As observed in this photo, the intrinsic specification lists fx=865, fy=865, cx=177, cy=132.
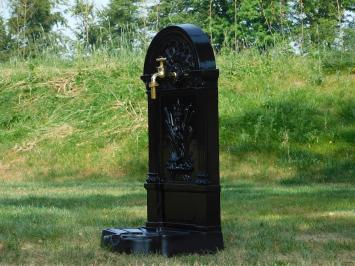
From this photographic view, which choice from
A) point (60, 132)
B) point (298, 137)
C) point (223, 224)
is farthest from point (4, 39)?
point (223, 224)

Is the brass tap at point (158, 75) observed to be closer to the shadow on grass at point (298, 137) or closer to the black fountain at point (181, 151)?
the black fountain at point (181, 151)

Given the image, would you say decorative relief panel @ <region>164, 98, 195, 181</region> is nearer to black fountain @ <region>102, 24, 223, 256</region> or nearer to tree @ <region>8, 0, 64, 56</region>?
black fountain @ <region>102, 24, 223, 256</region>

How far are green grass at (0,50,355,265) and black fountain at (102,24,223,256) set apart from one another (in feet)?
0.98

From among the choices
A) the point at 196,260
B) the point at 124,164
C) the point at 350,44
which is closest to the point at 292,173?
the point at 124,164

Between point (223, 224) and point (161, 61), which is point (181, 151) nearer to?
point (161, 61)

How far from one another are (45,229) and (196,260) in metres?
2.24

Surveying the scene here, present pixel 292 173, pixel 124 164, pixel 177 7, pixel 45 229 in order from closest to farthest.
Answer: pixel 45 229, pixel 292 173, pixel 124 164, pixel 177 7

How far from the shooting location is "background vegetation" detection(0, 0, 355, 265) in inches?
332

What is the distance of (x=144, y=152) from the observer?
18.5m

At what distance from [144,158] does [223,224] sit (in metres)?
8.59

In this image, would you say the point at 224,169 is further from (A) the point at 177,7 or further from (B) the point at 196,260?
(A) the point at 177,7

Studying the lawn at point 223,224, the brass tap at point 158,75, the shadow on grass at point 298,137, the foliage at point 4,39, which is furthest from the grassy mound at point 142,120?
the foliage at point 4,39

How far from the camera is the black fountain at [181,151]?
7.92m

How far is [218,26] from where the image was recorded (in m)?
39.8
